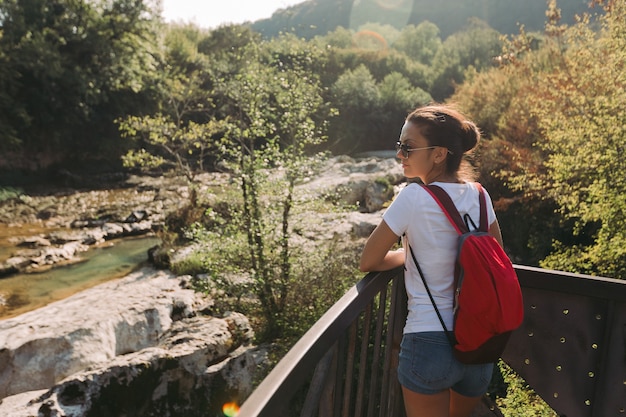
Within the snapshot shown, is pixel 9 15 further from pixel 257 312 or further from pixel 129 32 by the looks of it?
pixel 257 312

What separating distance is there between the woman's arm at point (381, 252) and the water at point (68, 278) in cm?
928

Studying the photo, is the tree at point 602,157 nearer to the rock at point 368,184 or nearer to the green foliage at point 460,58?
the rock at point 368,184

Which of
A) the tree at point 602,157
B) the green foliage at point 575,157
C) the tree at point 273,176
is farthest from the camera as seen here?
the tree at point 273,176

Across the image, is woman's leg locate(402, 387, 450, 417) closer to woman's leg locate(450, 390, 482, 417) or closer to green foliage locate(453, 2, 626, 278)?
woman's leg locate(450, 390, 482, 417)

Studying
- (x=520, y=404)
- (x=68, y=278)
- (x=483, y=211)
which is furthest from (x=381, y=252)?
(x=68, y=278)

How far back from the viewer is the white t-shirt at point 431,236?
160 centimetres

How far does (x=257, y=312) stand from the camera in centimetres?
694

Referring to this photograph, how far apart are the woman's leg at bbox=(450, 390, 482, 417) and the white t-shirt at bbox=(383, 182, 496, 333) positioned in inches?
16.4

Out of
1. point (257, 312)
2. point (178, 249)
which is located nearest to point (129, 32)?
point (178, 249)

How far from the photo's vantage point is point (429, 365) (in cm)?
164

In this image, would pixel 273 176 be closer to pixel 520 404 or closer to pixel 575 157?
pixel 520 404

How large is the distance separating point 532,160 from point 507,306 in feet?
30.0

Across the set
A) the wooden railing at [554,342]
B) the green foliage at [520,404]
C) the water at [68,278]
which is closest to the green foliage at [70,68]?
the water at [68,278]

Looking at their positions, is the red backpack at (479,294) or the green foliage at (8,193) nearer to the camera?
the red backpack at (479,294)
